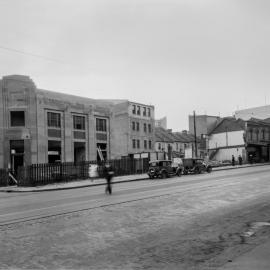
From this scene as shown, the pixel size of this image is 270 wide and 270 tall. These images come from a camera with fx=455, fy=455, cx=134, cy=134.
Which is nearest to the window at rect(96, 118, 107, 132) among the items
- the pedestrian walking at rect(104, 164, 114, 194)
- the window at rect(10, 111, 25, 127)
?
the window at rect(10, 111, 25, 127)

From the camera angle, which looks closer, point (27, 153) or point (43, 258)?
point (43, 258)

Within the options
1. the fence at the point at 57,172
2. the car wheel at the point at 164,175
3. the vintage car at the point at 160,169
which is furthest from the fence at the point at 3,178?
the car wheel at the point at 164,175

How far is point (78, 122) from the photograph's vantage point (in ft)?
188

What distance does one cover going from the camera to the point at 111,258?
8148mm

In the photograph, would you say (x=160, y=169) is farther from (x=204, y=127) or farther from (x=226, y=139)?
(x=204, y=127)

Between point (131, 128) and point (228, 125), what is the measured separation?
72.8 ft

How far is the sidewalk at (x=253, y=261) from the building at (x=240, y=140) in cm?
7685

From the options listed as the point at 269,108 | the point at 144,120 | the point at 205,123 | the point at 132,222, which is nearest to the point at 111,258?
the point at 132,222

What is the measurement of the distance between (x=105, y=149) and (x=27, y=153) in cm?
1456

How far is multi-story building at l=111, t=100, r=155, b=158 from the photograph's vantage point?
77.2 m

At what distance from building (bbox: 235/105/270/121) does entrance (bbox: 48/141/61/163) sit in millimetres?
61141

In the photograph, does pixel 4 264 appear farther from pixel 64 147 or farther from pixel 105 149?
pixel 105 149

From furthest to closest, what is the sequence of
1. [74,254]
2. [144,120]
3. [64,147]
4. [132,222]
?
[144,120], [64,147], [132,222], [74,254]

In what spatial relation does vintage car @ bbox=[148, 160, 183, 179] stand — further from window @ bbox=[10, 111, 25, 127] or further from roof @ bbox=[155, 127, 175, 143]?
roof @ bbox=[155, 127, 175, 143]
